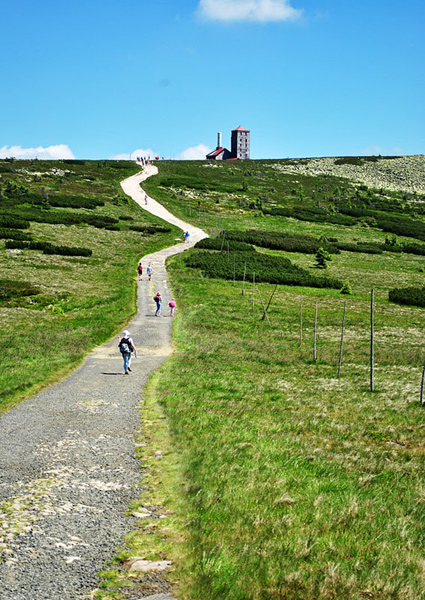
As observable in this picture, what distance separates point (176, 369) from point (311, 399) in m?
6.50

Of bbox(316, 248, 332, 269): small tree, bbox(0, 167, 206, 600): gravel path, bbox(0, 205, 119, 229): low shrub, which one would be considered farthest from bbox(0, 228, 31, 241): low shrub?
bbox(0, 167, 206, 600): gravel path

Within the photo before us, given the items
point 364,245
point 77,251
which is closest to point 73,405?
point 77,251

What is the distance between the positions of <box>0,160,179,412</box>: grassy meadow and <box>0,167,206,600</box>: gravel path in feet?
7.63

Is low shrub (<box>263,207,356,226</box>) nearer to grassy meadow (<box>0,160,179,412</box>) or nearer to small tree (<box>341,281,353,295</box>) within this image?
grassy meadow (<box>0,160,179,412</box>)

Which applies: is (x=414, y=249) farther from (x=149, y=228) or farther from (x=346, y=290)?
(x=149, y=228)

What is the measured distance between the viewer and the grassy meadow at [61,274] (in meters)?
24.6

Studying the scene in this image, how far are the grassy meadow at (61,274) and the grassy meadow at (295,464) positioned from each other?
16.7ft

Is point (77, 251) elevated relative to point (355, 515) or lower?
elevated

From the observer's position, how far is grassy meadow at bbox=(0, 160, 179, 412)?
24.6 metres

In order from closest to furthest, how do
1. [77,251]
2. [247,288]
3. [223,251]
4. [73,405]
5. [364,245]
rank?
1. [73,405]
2. [247,288]
3. [77,251]
4. [223,251]
5. [364,245]

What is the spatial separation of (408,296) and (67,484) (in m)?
48.4

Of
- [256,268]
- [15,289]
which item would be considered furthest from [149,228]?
[15,289]

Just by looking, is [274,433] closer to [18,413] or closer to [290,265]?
[18,413]

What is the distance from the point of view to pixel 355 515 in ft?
29.9
